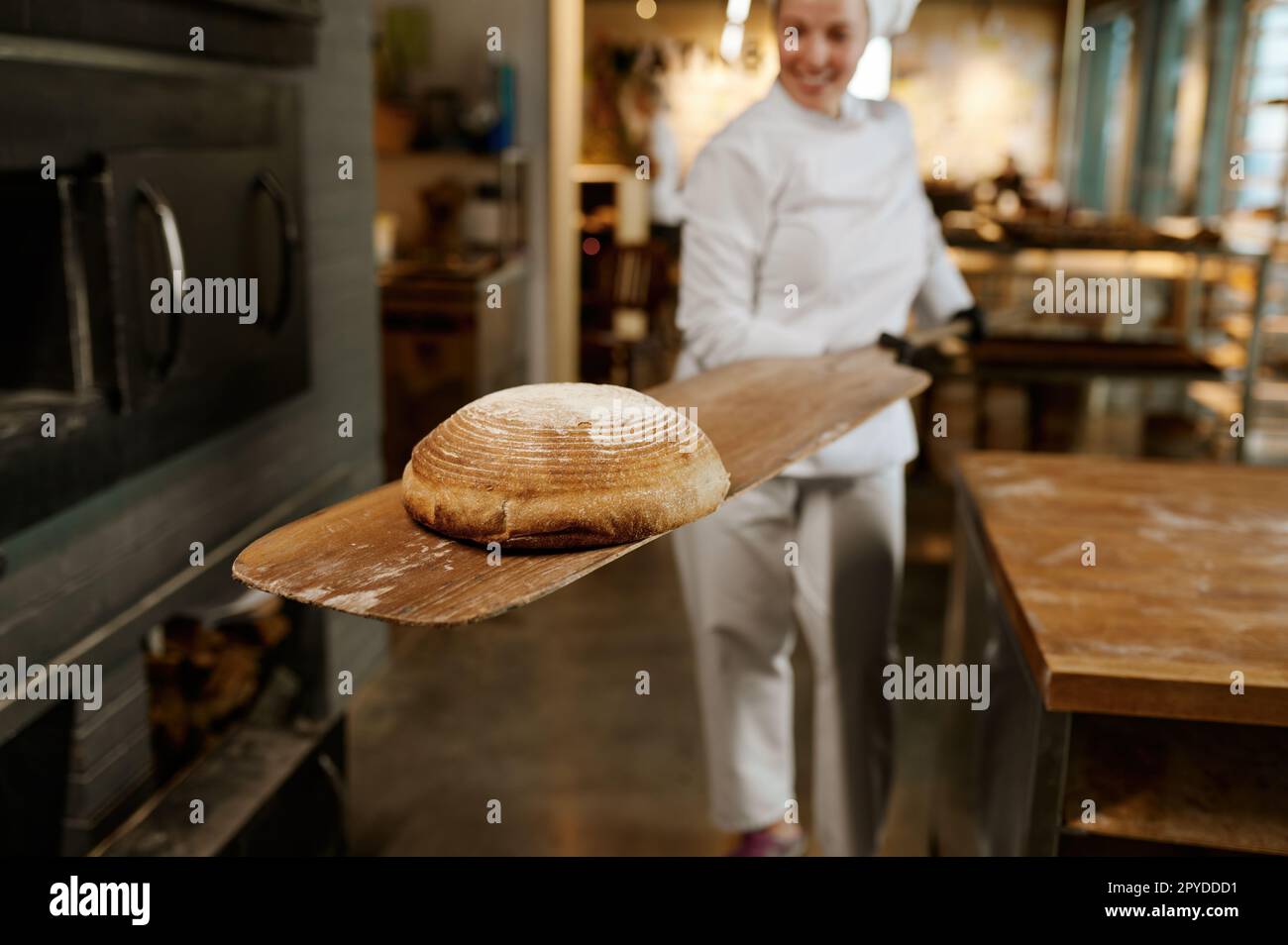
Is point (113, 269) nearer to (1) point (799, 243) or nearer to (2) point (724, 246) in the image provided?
(2) point (724, 246)

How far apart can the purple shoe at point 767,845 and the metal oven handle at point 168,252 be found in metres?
1.41

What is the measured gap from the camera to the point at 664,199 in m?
7.36

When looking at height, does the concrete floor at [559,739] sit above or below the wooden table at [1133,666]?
below

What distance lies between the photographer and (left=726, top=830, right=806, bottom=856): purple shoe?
2.42 metres

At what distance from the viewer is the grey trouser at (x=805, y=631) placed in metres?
2.26

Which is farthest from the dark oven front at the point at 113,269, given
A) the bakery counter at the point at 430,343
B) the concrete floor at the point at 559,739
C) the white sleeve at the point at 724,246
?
the bakery counter at the point at 430,343

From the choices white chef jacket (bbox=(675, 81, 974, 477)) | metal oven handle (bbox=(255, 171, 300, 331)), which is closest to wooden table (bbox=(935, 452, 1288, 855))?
white chef jacket (bbox=(675, 81, 974, 477))

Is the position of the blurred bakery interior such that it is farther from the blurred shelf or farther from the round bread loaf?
the round bread loaf

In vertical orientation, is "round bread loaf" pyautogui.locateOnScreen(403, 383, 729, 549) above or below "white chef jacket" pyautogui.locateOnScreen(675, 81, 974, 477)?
below

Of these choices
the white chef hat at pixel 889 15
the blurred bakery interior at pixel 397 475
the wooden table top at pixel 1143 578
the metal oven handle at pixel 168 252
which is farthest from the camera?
the white chef hat at pixel 889 15

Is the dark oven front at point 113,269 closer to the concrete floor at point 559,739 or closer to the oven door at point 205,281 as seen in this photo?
the oven door at point 205,281

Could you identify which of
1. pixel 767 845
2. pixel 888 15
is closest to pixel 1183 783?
pixel 767 845

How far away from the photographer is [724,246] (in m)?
2.13
